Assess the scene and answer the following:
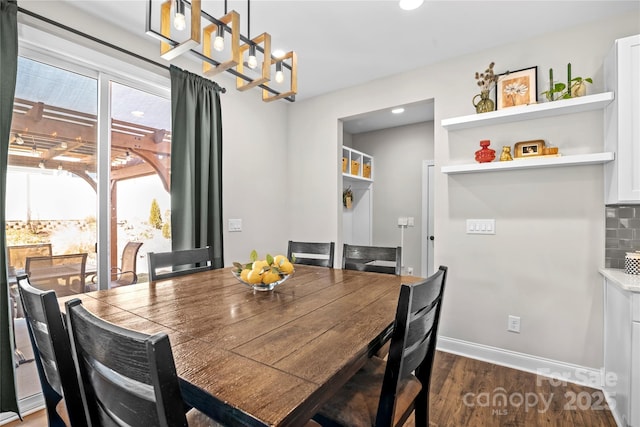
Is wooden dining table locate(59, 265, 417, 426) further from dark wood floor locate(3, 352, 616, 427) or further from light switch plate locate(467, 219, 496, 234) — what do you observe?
light switch plate locate(467, 219, 496, 234)

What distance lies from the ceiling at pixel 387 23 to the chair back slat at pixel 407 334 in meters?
1.94

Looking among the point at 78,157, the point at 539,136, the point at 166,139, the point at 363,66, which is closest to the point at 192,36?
the point at 78,157

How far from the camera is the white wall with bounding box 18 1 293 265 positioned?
96.0 inches

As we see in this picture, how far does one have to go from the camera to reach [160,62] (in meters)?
2.60

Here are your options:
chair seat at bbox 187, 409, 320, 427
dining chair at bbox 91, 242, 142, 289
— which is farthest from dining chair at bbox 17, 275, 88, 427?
dining chair at bbox 91, 242, 142, 289

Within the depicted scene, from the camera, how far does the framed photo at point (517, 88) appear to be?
7.91ft

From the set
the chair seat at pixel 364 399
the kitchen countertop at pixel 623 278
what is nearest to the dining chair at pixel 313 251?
the chair seat at pixel 364 399

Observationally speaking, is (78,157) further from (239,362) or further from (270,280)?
(239,362)

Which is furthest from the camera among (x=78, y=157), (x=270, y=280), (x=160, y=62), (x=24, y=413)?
(x=160, y=62)

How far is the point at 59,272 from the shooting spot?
213 cm

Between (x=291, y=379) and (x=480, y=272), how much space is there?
7.91ft

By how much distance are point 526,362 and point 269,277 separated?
2283mm

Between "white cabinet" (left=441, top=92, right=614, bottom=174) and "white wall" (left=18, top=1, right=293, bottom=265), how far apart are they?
196 cm

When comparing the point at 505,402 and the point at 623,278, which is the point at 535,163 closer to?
the point at 623,278
